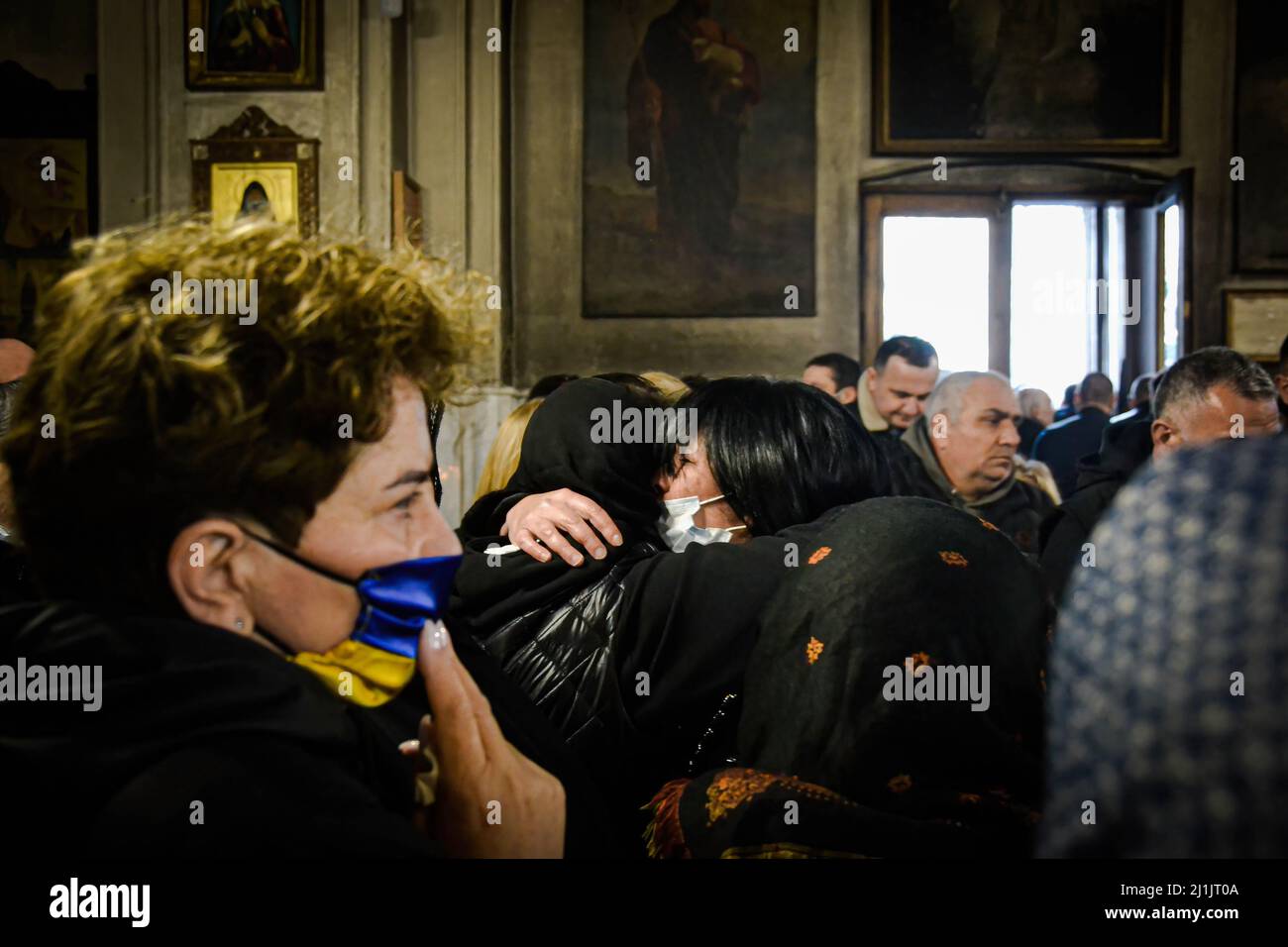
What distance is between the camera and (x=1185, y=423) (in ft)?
11.9

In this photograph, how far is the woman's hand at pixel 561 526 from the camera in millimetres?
2068

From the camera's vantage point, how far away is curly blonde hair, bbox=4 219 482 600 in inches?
40.0

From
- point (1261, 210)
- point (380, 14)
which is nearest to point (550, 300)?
point (380, 14)

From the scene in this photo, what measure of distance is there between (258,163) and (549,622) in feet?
22.7

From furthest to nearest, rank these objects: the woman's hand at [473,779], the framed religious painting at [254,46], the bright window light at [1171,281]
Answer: the bright window light at [1171,281], the framed religious painting at [254,46], the woman's hand at [473,779]

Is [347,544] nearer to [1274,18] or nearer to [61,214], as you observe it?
[61,214]

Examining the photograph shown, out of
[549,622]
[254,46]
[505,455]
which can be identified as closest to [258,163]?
[254,46]

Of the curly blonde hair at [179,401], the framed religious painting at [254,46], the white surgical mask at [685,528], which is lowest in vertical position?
the white surgical mask at [685,528]

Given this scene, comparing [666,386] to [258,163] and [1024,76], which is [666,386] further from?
Answer: [1024,76]

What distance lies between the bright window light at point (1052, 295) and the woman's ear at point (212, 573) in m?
10.8

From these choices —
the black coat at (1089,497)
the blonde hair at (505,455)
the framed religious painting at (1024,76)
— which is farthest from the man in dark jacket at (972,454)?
the framed religious painting at (1024,76)

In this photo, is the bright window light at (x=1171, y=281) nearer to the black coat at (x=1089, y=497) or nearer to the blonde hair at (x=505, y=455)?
the black coat at (x=1089, y=497)

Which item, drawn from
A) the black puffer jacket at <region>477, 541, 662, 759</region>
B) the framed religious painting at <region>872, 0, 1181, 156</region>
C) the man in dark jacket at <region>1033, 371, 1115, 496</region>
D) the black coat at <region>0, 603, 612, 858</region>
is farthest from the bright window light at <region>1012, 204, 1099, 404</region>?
the black coat at <region>0, 603, 612, 858</region>

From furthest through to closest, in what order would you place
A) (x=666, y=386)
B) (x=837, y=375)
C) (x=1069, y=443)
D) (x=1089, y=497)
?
(x=1069, y=443) < (x=837, y=375) < (x=1089, y=497) < (x=666, y=386)
